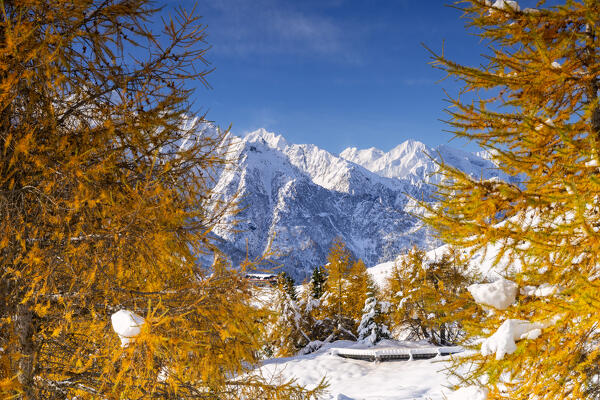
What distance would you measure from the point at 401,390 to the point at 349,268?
15.3 meters

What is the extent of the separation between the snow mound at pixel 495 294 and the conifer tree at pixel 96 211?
7.40ft

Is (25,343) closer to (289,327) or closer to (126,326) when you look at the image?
(126,326)

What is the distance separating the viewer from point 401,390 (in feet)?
43.1

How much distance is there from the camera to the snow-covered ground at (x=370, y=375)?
1265 centimetres

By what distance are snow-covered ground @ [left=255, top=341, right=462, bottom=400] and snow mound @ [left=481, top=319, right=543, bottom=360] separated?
9.64m

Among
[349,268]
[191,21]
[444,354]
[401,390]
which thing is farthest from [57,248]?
[349,268]

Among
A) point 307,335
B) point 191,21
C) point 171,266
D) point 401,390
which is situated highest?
point 191,21

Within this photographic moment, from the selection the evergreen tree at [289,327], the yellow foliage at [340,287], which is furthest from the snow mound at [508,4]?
the yellow foliage at [340,287]

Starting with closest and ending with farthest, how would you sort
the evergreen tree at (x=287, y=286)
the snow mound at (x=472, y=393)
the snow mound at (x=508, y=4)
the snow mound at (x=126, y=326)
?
the snow mound at (x=126, y=326), the snow mound at (x=472, y=393), the snow mound at (x=508, y=4), the evergreen tree at (x=287, y=286)

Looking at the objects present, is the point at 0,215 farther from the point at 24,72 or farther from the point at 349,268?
the point at 349,268

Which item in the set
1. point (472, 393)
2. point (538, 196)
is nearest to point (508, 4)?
point (538, 196)

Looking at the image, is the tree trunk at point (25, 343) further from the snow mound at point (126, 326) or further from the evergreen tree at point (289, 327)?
the evergreen tree at point (289, 327)

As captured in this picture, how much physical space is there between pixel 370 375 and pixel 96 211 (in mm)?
16527

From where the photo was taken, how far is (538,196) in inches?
125
